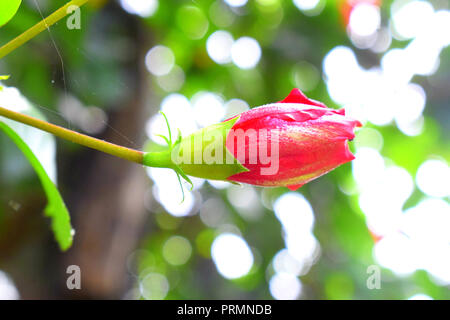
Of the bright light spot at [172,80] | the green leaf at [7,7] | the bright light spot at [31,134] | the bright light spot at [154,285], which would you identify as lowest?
the bright light spot at [31,134]

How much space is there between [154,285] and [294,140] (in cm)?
250

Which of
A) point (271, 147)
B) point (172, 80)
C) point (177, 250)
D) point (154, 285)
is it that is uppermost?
point (172, 80)

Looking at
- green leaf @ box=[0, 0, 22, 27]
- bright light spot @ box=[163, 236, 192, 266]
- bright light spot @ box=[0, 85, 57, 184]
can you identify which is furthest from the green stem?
bright light spot @ box=[163, 236, 192, 266]

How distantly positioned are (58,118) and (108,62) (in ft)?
1.88

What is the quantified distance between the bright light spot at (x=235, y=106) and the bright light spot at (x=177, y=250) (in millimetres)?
1003

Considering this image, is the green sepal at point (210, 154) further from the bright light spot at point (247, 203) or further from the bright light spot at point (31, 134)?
the bright light spot at point (247, 203)

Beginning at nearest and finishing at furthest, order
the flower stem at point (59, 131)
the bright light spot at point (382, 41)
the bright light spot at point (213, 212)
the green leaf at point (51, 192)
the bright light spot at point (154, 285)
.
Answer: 1. the flower stem at point (59, 131)
2. the green leaf at point (51, 192)
3. the bright light spot at point (382, 41)
4. the bright light spot at point (213, 212)
5. the bright light spot at point (154, 285)

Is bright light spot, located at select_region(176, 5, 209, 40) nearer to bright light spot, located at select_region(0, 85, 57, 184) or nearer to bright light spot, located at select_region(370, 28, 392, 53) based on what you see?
bright light spot, located at select_region(370, 28, 392, 53)

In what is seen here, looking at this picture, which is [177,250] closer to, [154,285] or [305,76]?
[154,285]

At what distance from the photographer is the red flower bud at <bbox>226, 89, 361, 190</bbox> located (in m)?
0.59

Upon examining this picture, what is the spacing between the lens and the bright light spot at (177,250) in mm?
2910

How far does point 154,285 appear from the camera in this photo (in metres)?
2.91

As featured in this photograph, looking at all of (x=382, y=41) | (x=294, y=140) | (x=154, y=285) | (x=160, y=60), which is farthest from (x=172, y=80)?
(x=294, y=140)

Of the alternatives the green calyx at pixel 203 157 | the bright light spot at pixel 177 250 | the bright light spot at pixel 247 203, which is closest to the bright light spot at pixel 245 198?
the bright light spot at pixel 247 203
